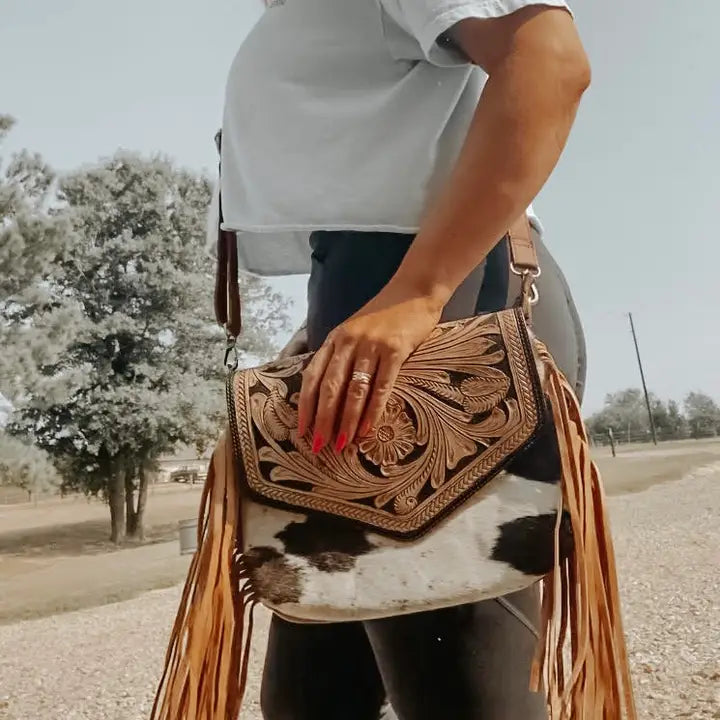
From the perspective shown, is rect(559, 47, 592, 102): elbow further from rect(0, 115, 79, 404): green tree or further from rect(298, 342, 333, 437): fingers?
rect(0, 115, 79, 404): green tree

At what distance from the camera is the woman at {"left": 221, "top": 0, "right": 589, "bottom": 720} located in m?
0.48

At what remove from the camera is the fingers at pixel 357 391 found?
48cm

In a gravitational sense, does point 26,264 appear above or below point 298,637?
above

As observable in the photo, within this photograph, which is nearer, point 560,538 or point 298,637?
point 560,538

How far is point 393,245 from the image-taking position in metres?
0.56

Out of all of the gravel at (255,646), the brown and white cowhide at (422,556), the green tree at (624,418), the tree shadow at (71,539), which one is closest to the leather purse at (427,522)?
the brown and white cowhide at (422,556)

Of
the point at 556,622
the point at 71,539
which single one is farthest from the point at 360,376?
the point at 71,539

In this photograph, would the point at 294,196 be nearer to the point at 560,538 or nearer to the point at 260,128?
the point at 260,128

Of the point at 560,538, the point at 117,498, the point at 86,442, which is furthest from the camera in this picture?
the point at 117,498

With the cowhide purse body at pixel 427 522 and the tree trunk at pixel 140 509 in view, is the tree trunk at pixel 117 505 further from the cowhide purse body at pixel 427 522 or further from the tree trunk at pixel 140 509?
the cowhide purse body at pixel 427 522

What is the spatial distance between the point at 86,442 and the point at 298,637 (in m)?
11.3

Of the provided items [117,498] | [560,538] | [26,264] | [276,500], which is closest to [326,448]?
[276,500]

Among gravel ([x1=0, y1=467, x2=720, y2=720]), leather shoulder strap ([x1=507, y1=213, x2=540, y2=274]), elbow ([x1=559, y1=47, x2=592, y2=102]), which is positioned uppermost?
elbow ([x1=559, y1=47, x2=592, y2=102])

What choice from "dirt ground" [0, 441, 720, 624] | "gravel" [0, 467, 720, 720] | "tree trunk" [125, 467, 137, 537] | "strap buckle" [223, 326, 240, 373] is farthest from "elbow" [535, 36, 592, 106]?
"tree trunk" [125, 467, 137, 537]
